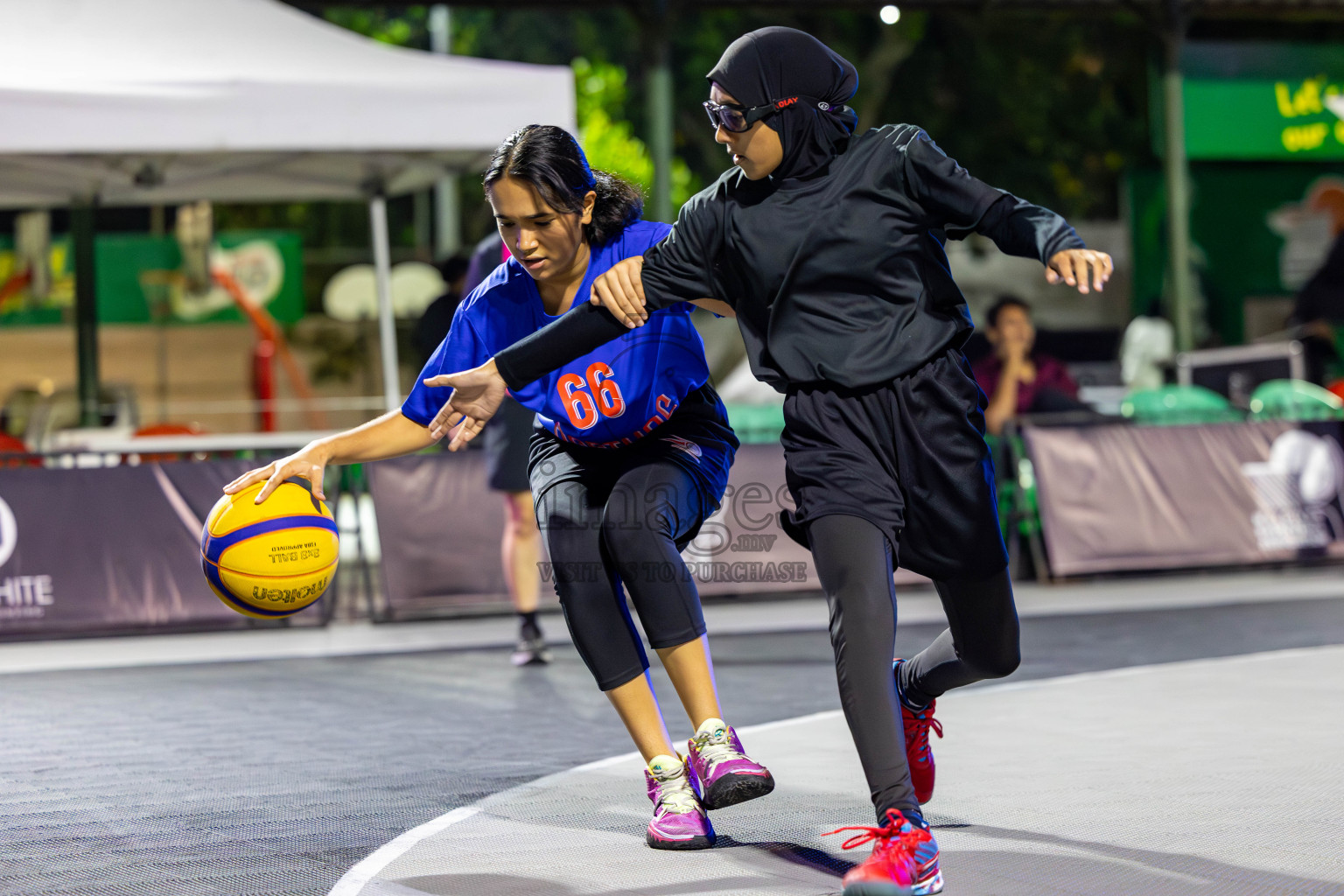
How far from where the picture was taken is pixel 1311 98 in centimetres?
Answer: 1783

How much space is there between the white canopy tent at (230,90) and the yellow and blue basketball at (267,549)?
22.3 feet

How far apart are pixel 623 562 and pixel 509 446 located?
11.9 ft

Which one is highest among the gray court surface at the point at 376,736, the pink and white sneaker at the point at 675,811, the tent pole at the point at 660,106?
the tent pole at the point at 660,106

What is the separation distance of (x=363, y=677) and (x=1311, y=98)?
47.8 feet

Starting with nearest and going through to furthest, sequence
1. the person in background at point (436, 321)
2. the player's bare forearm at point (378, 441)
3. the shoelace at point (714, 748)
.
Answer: the shoelace at point (714, 748), the player's bare forearm at point (378, 441), the person in background at point (436, 321)

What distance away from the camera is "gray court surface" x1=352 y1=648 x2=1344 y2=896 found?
3.53m

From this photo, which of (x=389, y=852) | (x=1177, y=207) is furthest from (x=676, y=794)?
(x=1177, y=207)

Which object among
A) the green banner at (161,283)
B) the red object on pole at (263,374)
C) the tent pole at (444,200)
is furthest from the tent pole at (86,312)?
the tent pole at (444,200)

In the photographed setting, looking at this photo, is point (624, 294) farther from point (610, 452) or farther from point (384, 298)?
point (384, 298)

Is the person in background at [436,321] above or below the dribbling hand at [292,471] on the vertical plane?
above

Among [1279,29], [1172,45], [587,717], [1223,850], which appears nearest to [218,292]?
[1172,45]

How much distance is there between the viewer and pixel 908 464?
356cm

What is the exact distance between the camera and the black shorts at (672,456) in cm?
406

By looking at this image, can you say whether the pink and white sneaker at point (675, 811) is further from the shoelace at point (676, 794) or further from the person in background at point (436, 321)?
the person in background at point (436, 321)
